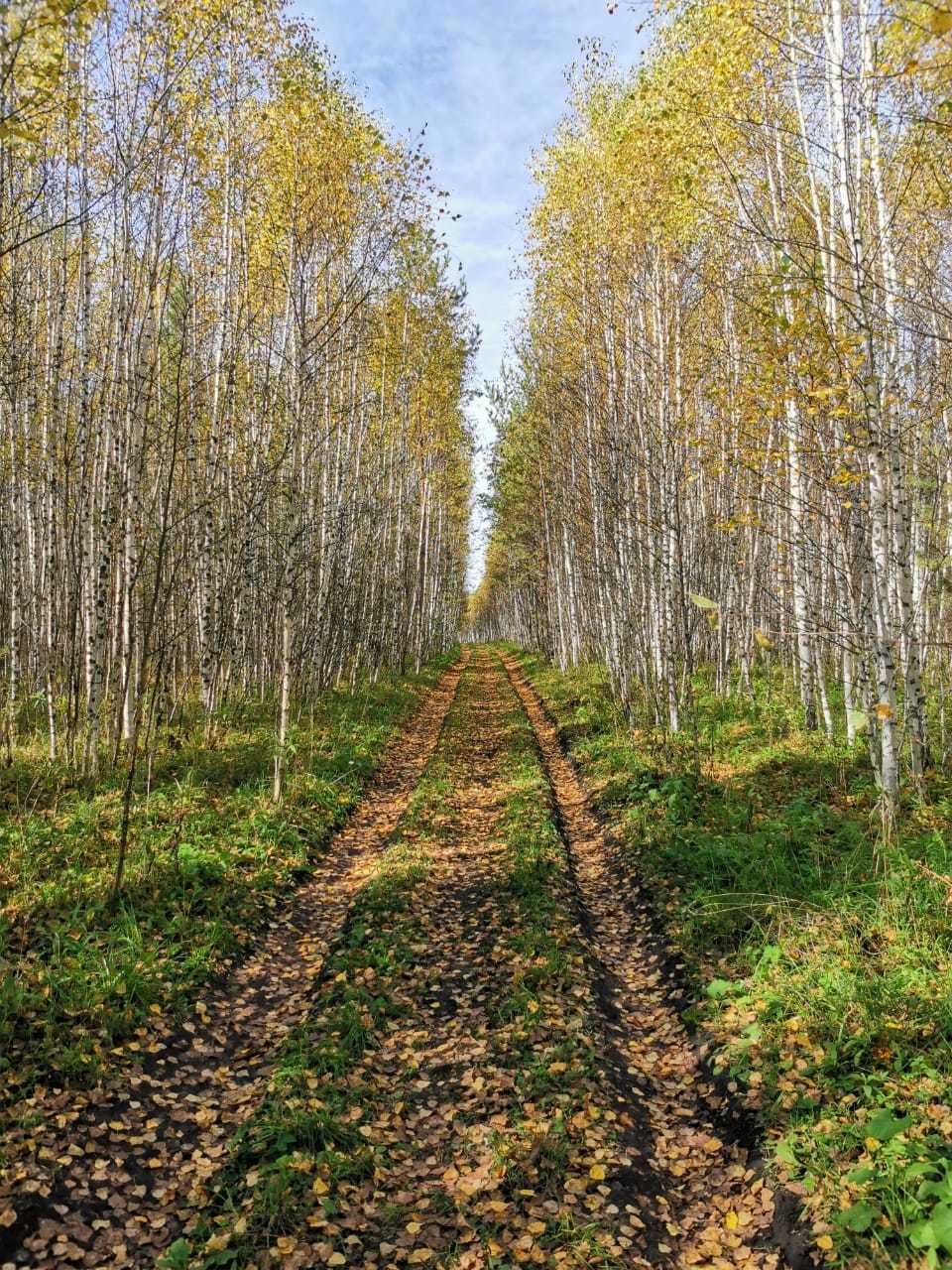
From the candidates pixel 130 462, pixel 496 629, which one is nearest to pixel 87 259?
pixel 130 462

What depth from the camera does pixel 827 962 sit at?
4805 mm

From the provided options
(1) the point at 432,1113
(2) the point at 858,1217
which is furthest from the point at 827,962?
(1) the point at 432,1113

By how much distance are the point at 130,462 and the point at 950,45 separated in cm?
749

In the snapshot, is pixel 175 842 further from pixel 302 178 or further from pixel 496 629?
pixel 496 629

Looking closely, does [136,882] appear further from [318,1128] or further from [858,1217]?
[858,1217]

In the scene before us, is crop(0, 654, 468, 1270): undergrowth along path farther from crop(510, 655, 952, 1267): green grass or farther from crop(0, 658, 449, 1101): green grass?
crop(510, 655, 952, 1267): green grass

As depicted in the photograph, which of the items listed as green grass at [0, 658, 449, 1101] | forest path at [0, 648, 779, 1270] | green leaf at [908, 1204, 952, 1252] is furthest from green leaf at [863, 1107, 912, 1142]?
green grass at [0, 658, 449, 1101]

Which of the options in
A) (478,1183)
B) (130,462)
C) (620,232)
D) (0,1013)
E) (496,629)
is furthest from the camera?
(496,629)

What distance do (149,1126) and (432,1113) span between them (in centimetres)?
152

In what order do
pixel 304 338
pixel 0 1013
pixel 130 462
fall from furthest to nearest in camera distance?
pixel 304 338 → pixel 130 462 → pixel 0 1013

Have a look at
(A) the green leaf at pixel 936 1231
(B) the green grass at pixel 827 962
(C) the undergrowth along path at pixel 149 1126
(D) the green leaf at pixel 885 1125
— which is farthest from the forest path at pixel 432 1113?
(A) the green leaf at pixel 936 1231

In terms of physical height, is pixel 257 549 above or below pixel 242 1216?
above

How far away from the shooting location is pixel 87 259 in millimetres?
8117

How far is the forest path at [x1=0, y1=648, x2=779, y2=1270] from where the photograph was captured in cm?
336
